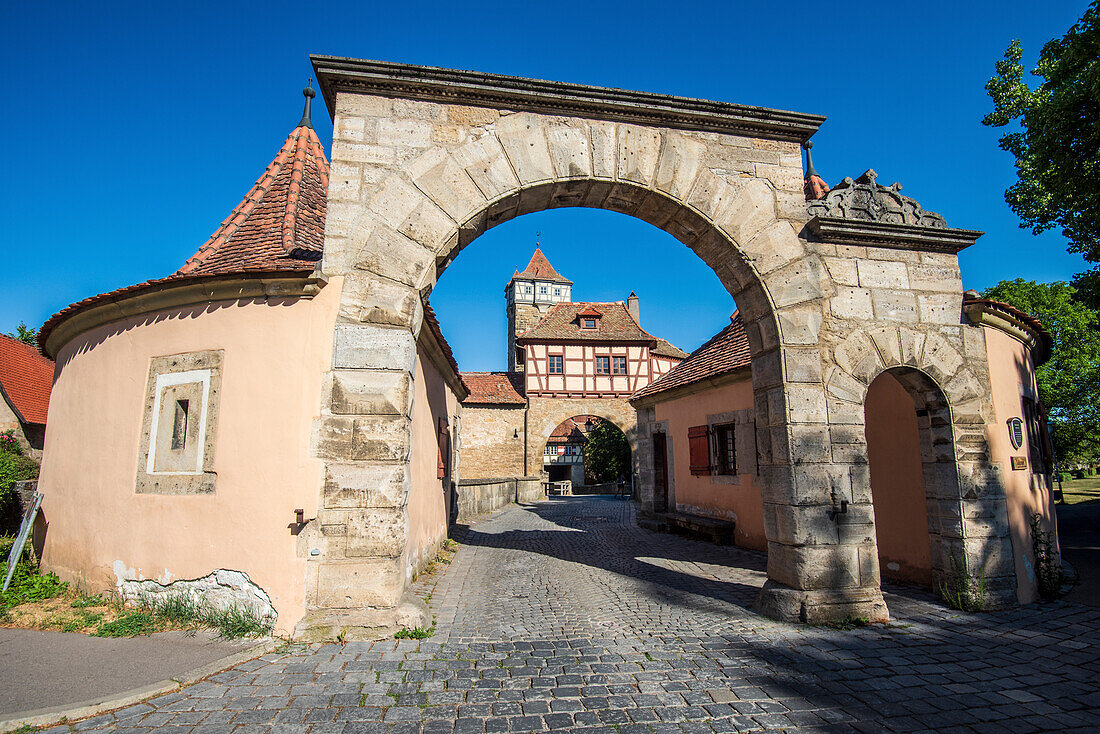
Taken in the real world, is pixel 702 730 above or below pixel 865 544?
below

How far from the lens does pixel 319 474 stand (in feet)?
13.8

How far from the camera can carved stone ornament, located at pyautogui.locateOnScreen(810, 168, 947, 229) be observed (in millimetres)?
5402

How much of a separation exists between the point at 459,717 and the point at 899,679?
2.68m

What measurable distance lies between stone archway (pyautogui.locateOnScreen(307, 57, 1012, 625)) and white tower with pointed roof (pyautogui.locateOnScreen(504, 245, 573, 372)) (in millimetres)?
36161

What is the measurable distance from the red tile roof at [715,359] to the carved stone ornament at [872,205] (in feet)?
10.8

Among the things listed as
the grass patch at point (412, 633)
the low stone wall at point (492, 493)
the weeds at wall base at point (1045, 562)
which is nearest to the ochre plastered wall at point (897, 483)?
the weeds at wall base at point (1045, 562)

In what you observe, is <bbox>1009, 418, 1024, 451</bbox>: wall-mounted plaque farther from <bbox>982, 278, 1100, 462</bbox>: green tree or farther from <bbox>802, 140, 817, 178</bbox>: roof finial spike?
<bbox>982, 278, 1100, 462</bbox>: green tree

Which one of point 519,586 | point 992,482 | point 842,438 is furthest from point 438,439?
point 992,482

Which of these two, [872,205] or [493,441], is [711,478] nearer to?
[872,205]

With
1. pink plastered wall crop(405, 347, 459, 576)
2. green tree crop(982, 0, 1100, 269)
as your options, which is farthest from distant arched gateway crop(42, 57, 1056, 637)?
green tree crop(982, 0, 1100, 269)

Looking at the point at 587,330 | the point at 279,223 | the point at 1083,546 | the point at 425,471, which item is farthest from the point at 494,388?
the point at 1083,546

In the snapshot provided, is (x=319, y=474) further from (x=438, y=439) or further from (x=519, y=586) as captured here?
(x=438, y=439)

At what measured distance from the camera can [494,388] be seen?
26.9m

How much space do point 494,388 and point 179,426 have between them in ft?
73.1
